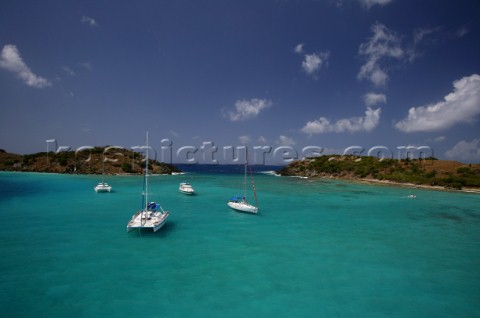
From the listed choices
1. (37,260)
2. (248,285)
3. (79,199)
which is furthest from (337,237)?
(79,199)

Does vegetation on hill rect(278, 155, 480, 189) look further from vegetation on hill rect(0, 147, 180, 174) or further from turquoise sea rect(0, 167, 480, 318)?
vegetation on hill rect(0, 147, 180, 174)

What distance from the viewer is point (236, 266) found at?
2072 centimetres

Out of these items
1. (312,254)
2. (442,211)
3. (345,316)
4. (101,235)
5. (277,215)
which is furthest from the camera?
(442,211)

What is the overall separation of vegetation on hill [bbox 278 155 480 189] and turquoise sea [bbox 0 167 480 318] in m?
61.2

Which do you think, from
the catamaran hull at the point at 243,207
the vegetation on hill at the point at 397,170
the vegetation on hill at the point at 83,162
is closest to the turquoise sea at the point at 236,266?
the catamaran hull at the point at 243,207

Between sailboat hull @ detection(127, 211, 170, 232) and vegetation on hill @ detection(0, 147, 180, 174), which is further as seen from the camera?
vegetation on hill @ detection(0, 147, 180, 174)

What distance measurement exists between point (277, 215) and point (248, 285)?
76.0 ft

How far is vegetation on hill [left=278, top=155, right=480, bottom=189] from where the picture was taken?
284 ft

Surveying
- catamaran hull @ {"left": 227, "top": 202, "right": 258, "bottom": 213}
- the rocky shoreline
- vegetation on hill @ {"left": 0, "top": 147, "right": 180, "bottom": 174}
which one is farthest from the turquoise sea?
Result: vegetation on hill @ {"left": 0, "top": 147, "right": 180, "bottom": 174}

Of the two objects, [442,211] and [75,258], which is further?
[442,211]

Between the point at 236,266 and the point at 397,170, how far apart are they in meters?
115

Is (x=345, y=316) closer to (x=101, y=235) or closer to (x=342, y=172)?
(x=101, y=235)

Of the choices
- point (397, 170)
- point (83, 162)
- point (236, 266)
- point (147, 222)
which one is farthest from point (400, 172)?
point (83, 162)

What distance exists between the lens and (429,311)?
49.6 ft
